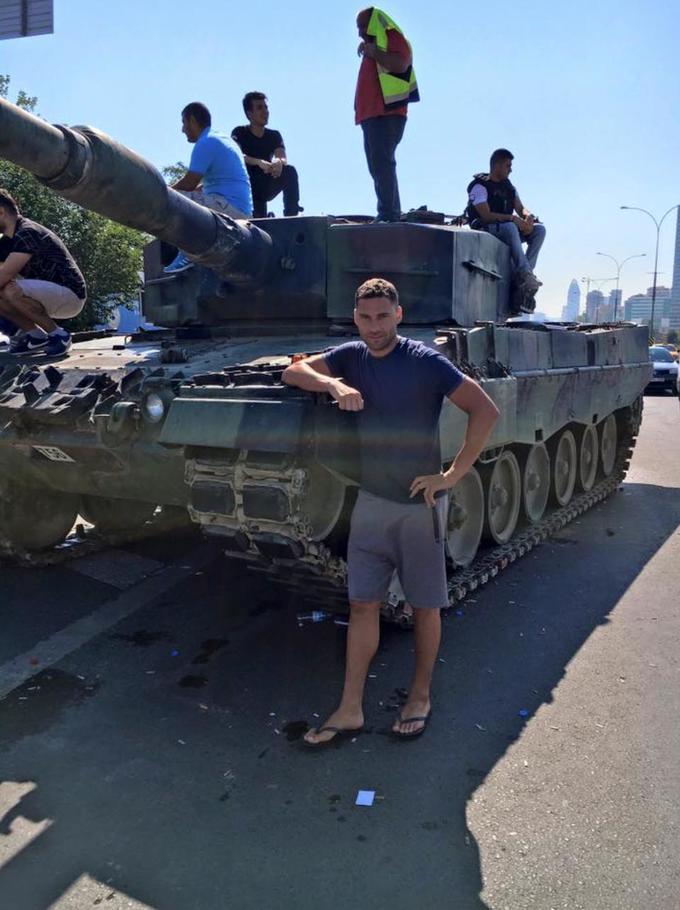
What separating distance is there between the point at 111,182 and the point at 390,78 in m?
3.38

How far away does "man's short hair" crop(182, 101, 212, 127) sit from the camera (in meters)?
6.27

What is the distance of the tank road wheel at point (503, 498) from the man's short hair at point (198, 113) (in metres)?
3.36

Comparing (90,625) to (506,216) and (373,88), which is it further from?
(506,216)

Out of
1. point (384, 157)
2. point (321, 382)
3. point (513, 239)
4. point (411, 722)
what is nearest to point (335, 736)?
point (411, 722)

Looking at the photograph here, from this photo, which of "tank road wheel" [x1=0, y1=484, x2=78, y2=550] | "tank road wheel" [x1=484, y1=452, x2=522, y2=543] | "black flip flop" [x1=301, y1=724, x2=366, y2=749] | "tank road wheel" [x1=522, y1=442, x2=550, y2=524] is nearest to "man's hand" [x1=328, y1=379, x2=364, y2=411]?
"black flip flop" [x1=301, y1=724, x2=366, y2=749]

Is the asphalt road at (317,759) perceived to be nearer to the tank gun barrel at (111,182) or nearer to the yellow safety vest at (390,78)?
the tank gun barrel at (111,182)

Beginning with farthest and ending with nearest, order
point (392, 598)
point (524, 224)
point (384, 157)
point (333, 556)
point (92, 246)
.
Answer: point (92, 246) → point (524, 224) → point (384, 157) → point (392, 598) → point (333, 556)

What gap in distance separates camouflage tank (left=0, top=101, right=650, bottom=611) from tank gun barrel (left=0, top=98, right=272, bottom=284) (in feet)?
0.03

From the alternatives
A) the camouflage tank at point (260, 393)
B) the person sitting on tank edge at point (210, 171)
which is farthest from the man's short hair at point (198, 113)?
the camouflage tank at point (260, 393)

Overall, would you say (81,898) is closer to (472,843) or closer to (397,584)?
(472,843)

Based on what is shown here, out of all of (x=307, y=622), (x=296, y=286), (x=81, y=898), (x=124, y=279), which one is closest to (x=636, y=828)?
(x=81, y=898)

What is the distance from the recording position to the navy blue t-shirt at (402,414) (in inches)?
142

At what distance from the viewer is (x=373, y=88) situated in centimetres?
667

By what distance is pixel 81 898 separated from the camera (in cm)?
278
